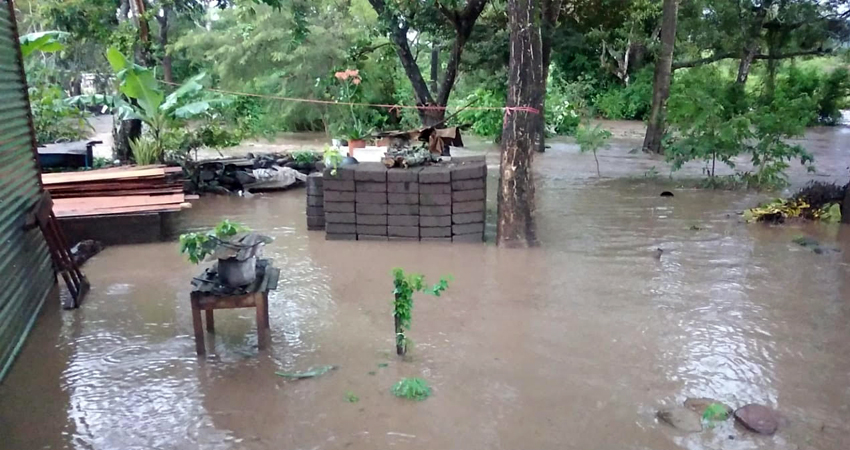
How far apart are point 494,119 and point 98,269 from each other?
34.3 ft

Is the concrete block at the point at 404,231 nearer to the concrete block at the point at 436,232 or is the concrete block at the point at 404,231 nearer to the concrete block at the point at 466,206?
the concrete block at the point at 436,232

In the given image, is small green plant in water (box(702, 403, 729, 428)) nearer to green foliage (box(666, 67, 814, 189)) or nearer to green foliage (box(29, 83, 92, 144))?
green foliage (box(666, 67, 814, 189))

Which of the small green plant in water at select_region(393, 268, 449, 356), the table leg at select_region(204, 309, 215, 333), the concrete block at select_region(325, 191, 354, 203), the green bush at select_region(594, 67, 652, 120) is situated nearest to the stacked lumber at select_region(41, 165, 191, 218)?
the concrete block at select_region(325, 191, 354, 203)

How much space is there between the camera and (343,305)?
17.4ft

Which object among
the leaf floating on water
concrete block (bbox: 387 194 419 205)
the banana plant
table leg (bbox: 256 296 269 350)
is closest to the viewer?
the leaf floating on water

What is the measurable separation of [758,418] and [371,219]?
4.58 m

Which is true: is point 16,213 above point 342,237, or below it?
above

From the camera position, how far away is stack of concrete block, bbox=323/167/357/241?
23.5ft

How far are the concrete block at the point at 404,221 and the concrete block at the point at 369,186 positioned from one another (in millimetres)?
333

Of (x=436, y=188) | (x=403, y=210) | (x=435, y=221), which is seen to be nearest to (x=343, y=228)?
(x=403, y=210)

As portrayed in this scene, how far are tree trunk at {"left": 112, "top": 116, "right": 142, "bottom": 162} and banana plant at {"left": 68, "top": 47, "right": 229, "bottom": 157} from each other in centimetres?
18

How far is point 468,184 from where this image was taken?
23.3ft

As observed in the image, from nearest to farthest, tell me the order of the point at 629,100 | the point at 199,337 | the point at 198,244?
1. the point at 198,244
2. the point at 199,337
3. the point at 629,100

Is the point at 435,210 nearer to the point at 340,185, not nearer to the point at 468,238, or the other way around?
the point at 468,238
